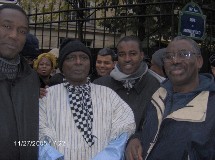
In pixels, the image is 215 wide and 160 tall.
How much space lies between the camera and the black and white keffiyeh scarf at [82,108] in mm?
3316

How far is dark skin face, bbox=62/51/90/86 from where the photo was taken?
140 inches

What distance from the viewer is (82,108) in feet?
11.2

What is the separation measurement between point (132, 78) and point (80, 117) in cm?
138

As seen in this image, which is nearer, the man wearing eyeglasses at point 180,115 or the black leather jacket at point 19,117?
the black leather jacket at point 19,117

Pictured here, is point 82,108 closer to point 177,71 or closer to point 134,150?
point 134,150

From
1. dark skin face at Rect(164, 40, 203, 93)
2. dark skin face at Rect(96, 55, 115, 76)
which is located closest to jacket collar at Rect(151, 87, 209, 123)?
dark skin face at Rect(164, 40, 203, 93)

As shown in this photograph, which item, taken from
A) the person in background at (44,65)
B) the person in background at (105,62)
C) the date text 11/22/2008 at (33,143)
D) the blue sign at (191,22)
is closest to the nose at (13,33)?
the date text 11/22/2008 at (33,143)

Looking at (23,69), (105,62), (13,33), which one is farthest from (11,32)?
(105,62)

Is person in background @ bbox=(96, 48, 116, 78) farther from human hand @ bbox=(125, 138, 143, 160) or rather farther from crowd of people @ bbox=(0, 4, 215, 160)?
human hand @ bbox=(125, 138, 143, 160)

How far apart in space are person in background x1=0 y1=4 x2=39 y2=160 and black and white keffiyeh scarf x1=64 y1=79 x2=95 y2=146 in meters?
0.35

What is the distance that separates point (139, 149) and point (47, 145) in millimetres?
754

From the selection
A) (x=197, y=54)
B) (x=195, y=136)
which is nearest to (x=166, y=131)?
(x=195, y=136)

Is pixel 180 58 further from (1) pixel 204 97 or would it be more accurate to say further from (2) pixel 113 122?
(2) pixel 113 122

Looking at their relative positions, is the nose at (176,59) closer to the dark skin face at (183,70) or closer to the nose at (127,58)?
the dark skin face at (183,70)
